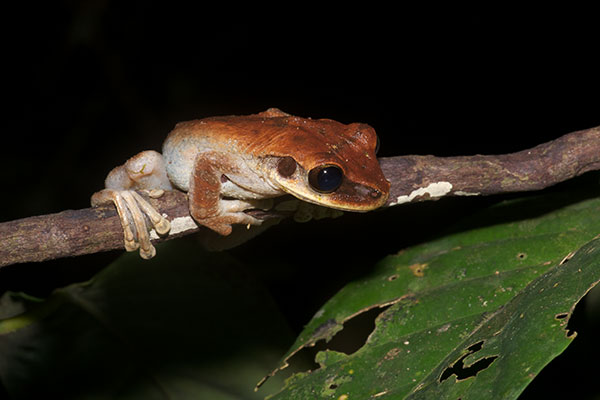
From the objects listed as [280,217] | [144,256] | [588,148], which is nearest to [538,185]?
[588,148]

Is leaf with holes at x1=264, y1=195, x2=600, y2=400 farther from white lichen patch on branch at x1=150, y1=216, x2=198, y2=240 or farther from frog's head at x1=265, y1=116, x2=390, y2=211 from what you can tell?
white lichen patch on branch at x1=150, y1=216, x2=198, y2=240

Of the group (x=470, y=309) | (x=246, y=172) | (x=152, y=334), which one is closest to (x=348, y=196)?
(x=246, y=172)

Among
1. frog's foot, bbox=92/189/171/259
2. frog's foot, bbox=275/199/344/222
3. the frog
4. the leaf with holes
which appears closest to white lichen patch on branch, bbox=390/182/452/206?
the frog

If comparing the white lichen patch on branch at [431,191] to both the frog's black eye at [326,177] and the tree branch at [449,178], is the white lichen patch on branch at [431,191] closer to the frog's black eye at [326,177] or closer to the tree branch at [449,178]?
the tree branch at [449,178]

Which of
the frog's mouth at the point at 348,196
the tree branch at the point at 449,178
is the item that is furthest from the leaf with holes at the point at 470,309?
the frog's mouth at the point at 348,196

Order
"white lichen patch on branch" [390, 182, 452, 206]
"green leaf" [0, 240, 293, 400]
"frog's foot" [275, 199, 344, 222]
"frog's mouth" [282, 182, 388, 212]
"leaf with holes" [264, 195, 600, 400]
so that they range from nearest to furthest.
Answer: "leaf with holes" [264, 195, 600, 400] → "frog's mouth" [282, 182, 388, 212] → "white lichen patch on branch" [390, 182, 452, 206] → "frog's foot" [275, 199, 344, 222] → "green leaf" [0, 240, 293, 400]

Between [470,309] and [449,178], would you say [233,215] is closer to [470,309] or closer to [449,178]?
[449,178]
